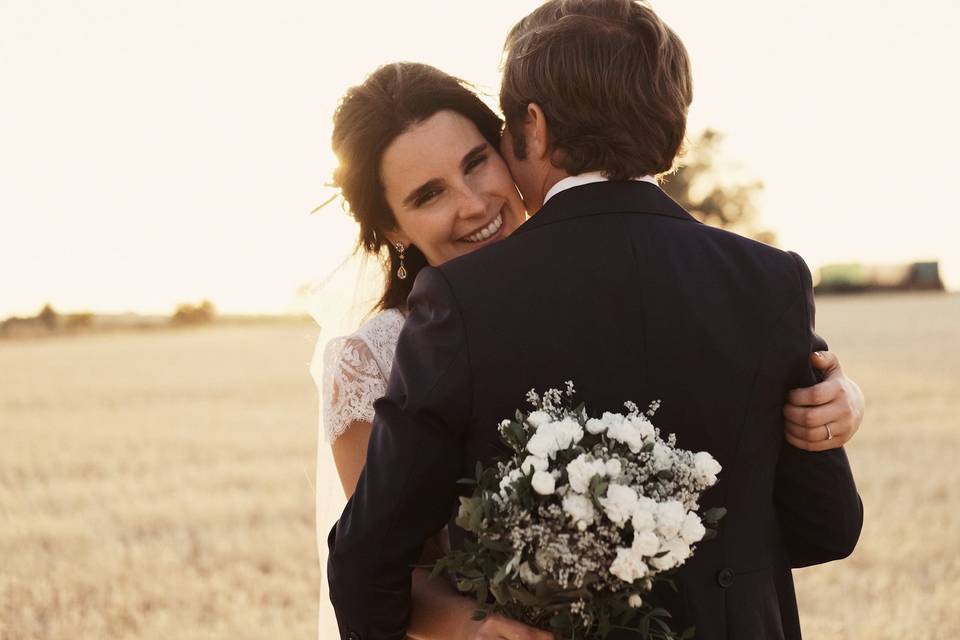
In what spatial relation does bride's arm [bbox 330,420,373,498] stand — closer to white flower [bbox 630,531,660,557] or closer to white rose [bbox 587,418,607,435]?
white rose [bbox 587,418,607,435]

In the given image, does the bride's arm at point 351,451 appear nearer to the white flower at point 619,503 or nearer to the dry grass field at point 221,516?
the white flower at point 619,503

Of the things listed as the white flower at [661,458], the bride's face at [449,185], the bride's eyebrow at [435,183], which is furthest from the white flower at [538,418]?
the bride's eyebrow at [435,183]

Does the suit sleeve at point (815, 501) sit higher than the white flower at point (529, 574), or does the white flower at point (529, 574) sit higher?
the white flower at point (529, 574)

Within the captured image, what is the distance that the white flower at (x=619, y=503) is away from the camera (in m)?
2.16

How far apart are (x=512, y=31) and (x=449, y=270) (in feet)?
2.39

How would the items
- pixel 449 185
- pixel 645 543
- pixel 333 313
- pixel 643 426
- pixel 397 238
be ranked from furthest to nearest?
pixel 333 313, pixel 397 238, pixel 449 185, pixel 643 426, pixel 645 543

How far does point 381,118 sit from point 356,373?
0.82 meters

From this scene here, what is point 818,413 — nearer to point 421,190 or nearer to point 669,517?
point 669,517

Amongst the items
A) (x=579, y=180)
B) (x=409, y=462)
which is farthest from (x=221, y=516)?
(x=579, y=180)

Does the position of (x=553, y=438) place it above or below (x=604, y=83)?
below

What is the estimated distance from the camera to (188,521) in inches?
408

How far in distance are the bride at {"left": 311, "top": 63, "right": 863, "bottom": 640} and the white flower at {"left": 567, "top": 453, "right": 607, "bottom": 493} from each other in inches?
42.7

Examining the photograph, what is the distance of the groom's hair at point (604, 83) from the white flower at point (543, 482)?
2.57ft

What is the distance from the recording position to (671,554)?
221 cm
